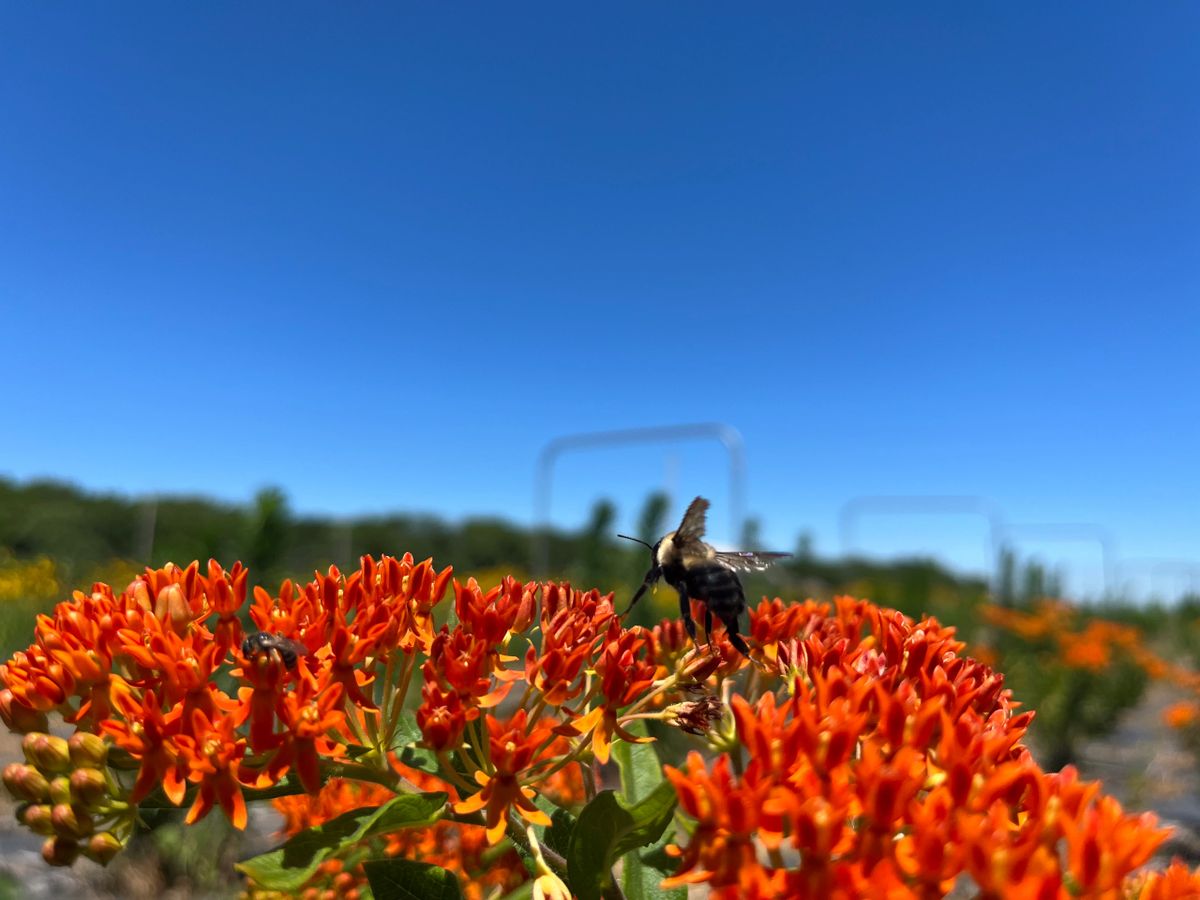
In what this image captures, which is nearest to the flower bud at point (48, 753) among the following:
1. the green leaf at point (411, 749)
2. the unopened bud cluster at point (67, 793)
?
the unopened bud cluster at point (67, 793)

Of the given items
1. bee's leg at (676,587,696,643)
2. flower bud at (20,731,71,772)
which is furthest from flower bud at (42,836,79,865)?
bee's leg at (676,587,696,643)

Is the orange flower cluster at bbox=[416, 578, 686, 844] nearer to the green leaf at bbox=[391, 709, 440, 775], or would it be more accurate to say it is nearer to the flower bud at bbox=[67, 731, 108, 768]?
the green leaf at bbox=[391, 709, 440, 775]

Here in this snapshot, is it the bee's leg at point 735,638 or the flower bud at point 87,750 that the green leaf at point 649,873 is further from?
the flower bud at point 87,750

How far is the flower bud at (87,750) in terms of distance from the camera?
119cm

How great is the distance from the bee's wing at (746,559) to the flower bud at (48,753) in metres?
1.20

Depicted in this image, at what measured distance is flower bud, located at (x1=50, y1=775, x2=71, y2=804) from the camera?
121 cm

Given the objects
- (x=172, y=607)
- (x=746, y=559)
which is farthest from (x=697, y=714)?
(x=172, y=607)

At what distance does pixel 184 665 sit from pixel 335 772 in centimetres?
27

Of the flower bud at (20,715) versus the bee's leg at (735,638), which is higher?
the bee's leg at (735,638)

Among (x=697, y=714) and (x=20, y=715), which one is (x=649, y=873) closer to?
(x=697, y=714)

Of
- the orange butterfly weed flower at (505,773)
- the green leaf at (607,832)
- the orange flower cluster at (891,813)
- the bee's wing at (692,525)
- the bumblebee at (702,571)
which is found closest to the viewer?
the orange flower cluster at (891,813)

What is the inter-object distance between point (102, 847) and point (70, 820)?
6 centimetres

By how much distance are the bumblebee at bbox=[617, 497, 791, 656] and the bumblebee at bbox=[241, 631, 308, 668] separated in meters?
0.58

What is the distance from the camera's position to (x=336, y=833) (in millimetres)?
1146
